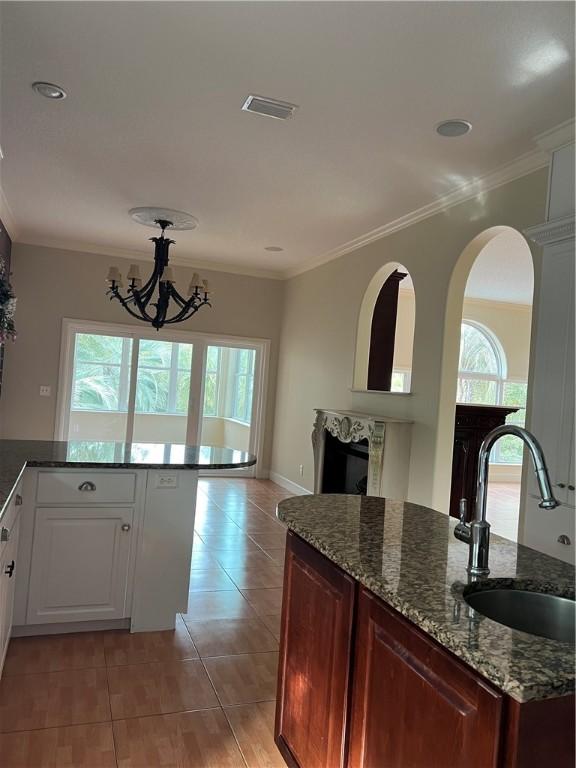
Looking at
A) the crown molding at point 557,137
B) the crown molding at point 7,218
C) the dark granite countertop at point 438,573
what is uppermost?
the crown molding at point 7,218

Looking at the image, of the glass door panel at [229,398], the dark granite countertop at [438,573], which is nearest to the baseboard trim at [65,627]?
the dark granite countertop at [438,573]

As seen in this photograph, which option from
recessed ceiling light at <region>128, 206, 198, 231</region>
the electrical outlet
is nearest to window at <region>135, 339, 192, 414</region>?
recessed ceiling light at <region>128, 206, 198, 231</region>

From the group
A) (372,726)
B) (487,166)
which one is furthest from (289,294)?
(372,726)

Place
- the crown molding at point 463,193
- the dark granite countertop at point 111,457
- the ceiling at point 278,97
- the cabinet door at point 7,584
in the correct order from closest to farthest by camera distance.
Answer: the cabinet door at point 7,584 → the ceiling at point 278,97 → the dark granite countertop at point 111,457 → the crown molding at point 463,193

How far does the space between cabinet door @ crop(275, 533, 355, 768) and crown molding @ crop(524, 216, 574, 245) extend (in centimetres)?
214

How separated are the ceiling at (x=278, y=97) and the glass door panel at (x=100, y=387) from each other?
2412 millimetres

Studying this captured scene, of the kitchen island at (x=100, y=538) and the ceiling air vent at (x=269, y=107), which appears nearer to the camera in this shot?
the kitchen island at (x=100, y=538)

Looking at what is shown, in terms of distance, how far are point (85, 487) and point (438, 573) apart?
196cm

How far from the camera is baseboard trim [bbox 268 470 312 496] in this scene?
6898 millimetres

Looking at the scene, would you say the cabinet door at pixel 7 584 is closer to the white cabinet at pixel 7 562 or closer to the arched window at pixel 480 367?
the white cabinet at pixel 7 562

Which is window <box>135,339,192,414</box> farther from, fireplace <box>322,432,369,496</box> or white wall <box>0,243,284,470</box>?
fireplace <box>322,432,369,496</box>

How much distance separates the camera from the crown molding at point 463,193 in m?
3.52

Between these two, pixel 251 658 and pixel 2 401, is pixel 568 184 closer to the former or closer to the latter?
pixel 251 658

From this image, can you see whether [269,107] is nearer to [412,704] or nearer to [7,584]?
[7,584]
